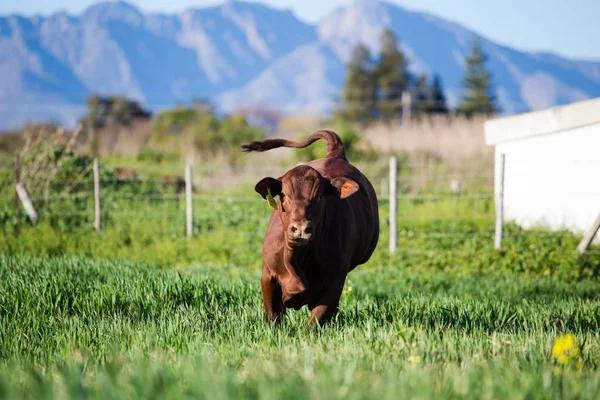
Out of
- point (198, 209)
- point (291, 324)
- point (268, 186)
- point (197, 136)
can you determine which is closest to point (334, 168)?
point (268, 186)

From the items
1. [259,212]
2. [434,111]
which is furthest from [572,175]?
[434,111]

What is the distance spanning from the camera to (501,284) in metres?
10.2

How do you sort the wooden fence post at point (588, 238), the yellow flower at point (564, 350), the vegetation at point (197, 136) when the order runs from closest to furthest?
1. the yellow flower at point (564, 350)
2. the wooden fence post at point (588, 238)
3. the vegetation at point (197, 136)

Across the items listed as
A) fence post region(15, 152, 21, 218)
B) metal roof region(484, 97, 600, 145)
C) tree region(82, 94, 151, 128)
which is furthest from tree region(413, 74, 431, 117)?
fence post region(15, 152, 21, 218)

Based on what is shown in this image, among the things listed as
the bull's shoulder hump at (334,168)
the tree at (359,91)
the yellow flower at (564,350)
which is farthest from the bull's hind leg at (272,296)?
the tree at (359,91)

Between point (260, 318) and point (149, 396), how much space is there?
3.08 meters

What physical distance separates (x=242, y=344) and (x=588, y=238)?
8.00 meters

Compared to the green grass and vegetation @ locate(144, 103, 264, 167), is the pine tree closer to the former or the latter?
vegetation @ locate(144, 103, 264, 167)

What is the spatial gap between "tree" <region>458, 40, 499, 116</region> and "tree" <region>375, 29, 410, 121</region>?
24.0 ft

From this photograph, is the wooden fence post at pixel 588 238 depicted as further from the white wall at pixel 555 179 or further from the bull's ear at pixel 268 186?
the bull's ear at pixel 268 186

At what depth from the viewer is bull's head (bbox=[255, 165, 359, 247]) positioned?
203 inches

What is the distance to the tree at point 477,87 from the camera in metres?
57.5

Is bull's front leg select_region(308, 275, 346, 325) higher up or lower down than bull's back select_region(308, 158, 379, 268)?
lower down

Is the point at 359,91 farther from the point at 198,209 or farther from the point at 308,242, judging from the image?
the point at 308,242
